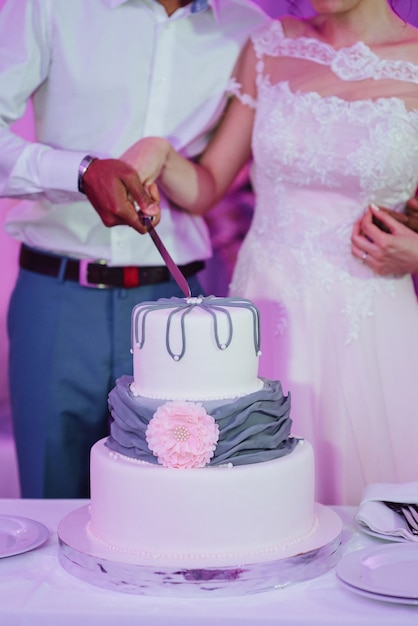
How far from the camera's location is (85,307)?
2.43m

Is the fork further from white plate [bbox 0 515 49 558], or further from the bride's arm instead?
the bride's arm

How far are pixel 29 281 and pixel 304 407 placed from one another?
2.61ft

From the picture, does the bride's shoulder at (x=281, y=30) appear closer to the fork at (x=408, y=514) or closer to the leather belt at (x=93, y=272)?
the leather belt at (x=93, y=272)

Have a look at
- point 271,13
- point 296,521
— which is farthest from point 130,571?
point 271,13

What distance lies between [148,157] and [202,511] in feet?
3.75

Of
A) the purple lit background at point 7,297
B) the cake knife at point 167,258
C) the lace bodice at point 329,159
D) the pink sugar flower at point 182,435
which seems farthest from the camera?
the purple lit background at point 7,297

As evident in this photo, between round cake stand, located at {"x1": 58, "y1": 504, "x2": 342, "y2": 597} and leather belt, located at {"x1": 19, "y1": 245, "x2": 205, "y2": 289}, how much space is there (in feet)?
3.40

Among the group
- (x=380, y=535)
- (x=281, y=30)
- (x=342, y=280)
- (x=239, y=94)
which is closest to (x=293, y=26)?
(x=281, y=30)

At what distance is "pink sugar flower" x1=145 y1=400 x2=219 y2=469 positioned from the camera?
1.41 metres

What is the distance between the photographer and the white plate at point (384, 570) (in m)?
1.33

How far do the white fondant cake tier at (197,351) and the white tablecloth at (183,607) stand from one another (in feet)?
1.05

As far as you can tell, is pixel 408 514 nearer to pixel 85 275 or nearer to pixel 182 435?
pixel 182 435

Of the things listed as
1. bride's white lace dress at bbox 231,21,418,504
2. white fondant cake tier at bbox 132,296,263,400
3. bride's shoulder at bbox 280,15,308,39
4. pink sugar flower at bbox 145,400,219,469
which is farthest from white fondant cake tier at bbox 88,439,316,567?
bride's shoulder at bbox 280,15,308,39

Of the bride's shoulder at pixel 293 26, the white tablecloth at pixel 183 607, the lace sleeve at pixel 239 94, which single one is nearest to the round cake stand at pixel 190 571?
the white tablecloth at pixel 183 607
